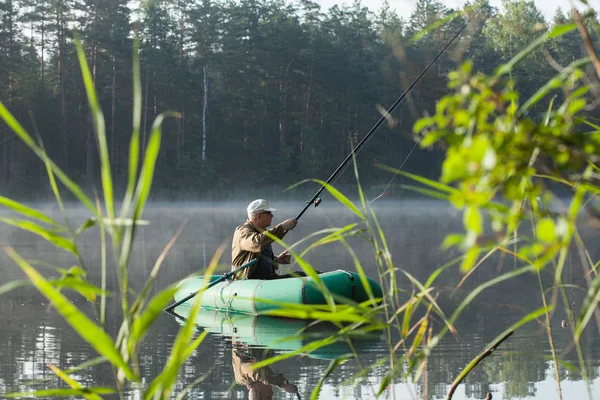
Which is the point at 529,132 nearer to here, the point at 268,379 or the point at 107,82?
the point at 268,379

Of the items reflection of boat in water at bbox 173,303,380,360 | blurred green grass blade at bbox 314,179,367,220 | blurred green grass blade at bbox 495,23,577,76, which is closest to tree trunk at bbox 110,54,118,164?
reflection of boat in water at bbox 173,303,380,360

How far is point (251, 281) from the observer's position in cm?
801

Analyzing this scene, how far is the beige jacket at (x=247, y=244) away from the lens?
7.67 meters

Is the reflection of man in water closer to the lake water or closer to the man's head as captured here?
the lake water

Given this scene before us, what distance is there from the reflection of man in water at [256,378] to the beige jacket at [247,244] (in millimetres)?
1532

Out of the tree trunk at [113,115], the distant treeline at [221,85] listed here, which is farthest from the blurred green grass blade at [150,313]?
the tree trunk at [113,115]

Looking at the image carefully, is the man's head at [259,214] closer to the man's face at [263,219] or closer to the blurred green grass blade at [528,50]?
the man's face at [263,219]

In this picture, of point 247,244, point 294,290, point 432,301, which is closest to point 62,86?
point 247,244

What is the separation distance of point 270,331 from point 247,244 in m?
0.83

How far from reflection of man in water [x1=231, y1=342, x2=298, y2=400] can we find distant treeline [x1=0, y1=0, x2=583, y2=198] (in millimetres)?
28848

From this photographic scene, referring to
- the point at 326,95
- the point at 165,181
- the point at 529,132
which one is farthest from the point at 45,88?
the point at 529,132

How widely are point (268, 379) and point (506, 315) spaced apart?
3545 mm

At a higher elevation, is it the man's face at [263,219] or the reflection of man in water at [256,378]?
the man's face at [263,219]

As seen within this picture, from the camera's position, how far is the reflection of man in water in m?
4.98
